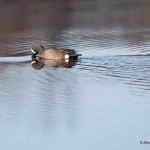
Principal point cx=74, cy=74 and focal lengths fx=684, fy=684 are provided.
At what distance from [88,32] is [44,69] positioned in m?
3.79

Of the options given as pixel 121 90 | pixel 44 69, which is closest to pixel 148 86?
pixel 121 90

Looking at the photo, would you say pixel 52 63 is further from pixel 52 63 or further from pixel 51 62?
pixel 51 62

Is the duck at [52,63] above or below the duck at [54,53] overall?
below

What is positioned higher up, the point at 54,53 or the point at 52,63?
the point at 54,53

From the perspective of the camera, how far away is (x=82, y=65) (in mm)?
11062

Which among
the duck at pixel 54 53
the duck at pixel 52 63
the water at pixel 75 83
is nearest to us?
the water at pixel 75 83

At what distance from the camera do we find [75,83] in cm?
995

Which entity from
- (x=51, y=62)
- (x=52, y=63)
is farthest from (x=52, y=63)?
(x=51, y=62)

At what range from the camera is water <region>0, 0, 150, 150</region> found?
8047mm

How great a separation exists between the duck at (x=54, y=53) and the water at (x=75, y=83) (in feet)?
0.55

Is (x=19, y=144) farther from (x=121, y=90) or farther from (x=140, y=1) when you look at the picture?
(x=140, y=1)

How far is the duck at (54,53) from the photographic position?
457 inches

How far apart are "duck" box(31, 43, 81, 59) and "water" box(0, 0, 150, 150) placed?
0.55ft

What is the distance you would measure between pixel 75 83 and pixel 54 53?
6.47 feet
